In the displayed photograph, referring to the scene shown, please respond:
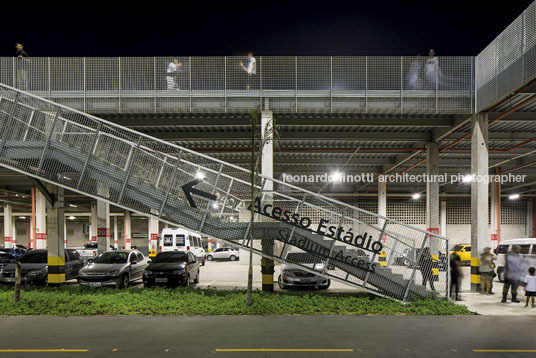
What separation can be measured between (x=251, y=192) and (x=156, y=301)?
12.7 feet

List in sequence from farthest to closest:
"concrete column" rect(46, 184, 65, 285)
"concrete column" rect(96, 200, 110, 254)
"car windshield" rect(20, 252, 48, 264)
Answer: "concrete column" rect(96, 200, 110, 254) < "car windshield" rect(20, 252, 48, 264) < "concrete column" rect(46, 184, 65, 285)

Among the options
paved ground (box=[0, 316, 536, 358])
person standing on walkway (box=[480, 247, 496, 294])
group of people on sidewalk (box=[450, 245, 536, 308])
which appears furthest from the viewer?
person standing on walkway (box=[480, 247, 496, 294])

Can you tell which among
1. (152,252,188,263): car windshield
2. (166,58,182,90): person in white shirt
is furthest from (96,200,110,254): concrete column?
(166,58,182,90): person in white shirt

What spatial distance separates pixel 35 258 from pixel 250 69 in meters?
11.2

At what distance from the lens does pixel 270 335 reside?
7062 mm

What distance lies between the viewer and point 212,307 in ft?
29.1

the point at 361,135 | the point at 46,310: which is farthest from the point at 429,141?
the point at 46,310

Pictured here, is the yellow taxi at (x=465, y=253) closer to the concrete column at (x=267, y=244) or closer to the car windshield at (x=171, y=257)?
the concrete column at (x=267, y=244)

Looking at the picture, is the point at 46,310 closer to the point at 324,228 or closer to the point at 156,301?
the point at 156,301

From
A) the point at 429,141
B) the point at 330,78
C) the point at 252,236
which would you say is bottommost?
the point at 252,236

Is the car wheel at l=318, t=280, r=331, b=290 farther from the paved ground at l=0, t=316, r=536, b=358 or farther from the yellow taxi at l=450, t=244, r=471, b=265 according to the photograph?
the yellow taxi at l=450, t=244, r=471, b=265

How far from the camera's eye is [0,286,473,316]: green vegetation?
8.71m

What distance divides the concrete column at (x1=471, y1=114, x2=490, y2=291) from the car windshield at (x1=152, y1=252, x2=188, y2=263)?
1073 cm

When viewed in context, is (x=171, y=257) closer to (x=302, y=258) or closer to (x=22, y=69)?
(x=302, y=258)
